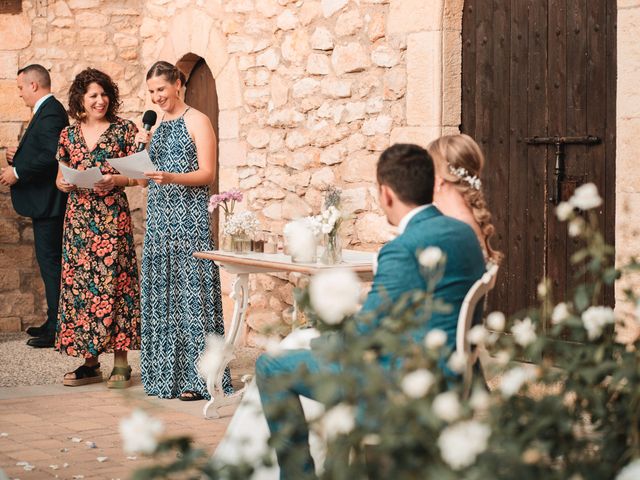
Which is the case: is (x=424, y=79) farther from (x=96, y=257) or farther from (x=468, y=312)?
(x=468, y=312)

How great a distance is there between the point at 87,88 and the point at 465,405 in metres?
4.71

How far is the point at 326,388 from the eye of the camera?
79.1 inches

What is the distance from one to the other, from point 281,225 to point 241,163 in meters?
0.71

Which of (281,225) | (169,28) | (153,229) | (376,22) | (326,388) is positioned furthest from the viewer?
(169,28)

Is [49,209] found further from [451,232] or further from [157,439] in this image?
[157,439]

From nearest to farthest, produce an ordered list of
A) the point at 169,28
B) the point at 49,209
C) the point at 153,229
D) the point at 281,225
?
the point at 153,229, the point at 281,225, the point at 49,209, the point at 169,28

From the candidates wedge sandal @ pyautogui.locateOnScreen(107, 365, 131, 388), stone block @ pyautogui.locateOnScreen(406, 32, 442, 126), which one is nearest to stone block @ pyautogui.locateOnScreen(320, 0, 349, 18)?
stone block @ pyautogui.locateOnScreen(406, 32, 442, 126)

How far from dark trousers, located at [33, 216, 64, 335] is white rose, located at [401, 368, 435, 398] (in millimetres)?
6337

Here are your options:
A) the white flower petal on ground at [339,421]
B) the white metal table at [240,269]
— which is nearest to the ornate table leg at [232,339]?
the white metal table at [240,269]

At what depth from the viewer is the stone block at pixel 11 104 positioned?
888cm

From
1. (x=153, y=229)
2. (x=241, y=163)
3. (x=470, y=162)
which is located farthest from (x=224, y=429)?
(x=241, y=163)

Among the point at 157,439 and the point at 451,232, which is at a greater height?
the point at 451,232

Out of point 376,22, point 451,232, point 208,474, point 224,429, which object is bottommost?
point 224,429

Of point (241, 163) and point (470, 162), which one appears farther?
point (241, 163)
